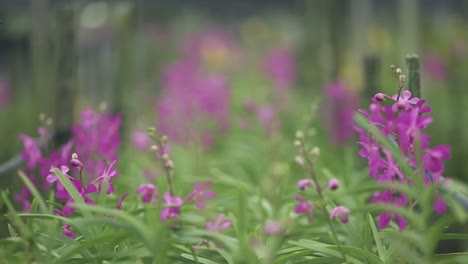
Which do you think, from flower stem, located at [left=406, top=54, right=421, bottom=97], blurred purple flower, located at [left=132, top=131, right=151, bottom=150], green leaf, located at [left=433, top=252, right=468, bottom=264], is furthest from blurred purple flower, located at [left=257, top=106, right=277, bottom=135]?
green leaf, located at [left=433, top=252, right=468, bottom=264]

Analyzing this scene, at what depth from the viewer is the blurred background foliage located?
136 inches

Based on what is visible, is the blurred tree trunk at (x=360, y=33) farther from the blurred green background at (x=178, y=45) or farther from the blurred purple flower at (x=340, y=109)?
the blurred purple flower at (x=340, y=109)

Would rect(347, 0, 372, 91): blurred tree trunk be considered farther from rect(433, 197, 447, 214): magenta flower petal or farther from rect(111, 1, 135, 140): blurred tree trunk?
rect(433, 197, 447, 214): magenta flower petal

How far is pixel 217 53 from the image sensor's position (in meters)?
9.00

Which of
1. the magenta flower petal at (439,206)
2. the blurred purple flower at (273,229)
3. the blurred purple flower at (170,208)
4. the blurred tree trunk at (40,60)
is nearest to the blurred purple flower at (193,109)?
the blurred tree trunk at (40,60)

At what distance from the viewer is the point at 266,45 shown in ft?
33.9

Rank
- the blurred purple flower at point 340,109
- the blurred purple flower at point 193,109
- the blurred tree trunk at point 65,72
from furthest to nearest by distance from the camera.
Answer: the blurred purple flower at point 193,109
the blurred purple flower at point 340,109
the blurred tree trunk at point 65,72

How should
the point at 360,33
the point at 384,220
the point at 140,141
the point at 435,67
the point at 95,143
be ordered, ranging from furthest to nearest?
the point at 435,67 < the point at 360,33 < the point at 140,141 < the point at 95,143 < the point at 384,220

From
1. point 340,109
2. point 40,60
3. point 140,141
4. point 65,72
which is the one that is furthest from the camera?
point 340,109

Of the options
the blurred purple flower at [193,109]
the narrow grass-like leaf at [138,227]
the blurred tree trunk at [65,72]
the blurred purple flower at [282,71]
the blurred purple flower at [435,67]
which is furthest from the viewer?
the blurred purple flower at [435,67]

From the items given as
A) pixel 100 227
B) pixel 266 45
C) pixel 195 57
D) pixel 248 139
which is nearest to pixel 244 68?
pixel 266 45

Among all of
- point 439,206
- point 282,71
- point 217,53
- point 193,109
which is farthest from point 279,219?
point 217,53

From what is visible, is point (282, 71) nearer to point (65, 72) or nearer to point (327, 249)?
point (65, 72)

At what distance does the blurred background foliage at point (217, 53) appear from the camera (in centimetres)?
345
